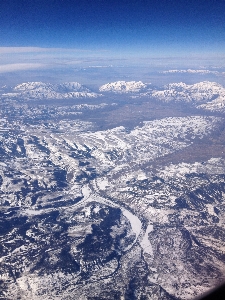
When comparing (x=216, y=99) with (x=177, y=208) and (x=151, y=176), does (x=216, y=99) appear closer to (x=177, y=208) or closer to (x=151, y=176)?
(x=151, y=176)

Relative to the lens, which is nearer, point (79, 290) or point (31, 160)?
point (79, 290)

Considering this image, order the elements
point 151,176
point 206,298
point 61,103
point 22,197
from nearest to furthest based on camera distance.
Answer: point 206,298 < point 22,197 < point 151,176 < point 61,103

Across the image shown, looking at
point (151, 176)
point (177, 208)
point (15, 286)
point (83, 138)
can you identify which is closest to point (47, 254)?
point (15, 286)

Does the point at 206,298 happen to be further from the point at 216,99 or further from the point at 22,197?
the point at 216,99

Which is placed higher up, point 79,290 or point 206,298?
point 206,298

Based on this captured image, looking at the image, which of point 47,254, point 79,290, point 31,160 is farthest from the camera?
point 31,160

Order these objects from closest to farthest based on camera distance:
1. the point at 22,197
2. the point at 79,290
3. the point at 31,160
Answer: the point at 79,290, the point at 22,197, the point at 31,160

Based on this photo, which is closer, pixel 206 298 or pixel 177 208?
pixel 206 298

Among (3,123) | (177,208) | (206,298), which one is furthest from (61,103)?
(206,298)

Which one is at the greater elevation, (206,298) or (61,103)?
(206,298)
